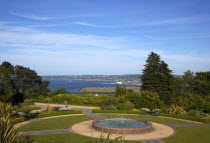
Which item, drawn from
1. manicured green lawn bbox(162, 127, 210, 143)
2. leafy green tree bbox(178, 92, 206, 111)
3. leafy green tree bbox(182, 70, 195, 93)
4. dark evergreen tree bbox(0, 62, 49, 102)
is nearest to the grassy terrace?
manicured green lawn bbox(162, 127, 210, 143)

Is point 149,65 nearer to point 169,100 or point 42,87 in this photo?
point 169,100

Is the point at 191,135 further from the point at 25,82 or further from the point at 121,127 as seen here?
the point at 25,82

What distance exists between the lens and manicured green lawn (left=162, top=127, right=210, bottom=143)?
54.7 feet

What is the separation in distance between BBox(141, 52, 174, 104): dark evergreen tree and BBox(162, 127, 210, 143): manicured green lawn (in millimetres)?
28816

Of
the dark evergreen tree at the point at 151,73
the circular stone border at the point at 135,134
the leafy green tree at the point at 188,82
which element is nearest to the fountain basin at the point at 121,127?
the circular stone border at the point at 135,134

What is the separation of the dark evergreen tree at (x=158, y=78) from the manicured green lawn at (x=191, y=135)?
2882 cm

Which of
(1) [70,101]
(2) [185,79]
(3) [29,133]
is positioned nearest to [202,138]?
(3) [29,133]

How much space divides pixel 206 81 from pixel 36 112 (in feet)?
169

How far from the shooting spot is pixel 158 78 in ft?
167

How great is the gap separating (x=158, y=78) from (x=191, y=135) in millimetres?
33440

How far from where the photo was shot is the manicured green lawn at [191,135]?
1668 centimetres

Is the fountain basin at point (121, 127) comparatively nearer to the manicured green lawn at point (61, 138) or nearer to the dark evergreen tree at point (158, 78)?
the manicured green lawn at point (61, 138)

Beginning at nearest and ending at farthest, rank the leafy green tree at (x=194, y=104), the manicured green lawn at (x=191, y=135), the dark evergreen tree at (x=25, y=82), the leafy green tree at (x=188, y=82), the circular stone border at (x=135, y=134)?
1. the manicured green lawn at (x=191, y=135)
2. the circular stone border at (x=135, y=134)
3. the leafy green tree at (x=194, y=104)
4. the dark evergreen tree at (x=25, y=82)
5. the leafy green tree at (x=188, y=82)

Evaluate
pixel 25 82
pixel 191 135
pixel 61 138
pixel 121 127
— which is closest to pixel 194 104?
pixel 191 135
